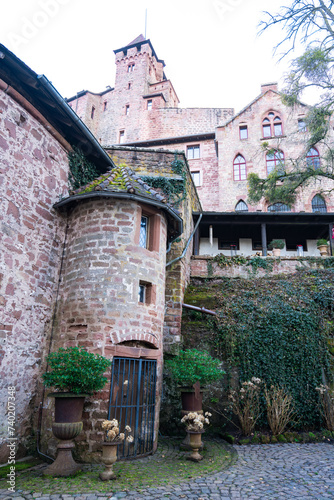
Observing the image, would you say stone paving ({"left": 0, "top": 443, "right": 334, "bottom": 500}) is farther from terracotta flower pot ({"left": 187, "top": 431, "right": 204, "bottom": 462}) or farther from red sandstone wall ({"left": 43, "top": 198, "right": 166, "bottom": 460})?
red sandstone wall ({"left": 43, "top": 198, "right": 166, "bottom": 460})

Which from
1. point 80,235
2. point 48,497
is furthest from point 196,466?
point 80,235

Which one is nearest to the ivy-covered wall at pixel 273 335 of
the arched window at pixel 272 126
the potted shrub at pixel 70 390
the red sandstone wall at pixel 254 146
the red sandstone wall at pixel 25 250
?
the potted shrub at pixel 70 390

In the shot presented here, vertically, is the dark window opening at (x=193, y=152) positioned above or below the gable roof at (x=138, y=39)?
below

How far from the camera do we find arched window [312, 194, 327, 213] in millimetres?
20344

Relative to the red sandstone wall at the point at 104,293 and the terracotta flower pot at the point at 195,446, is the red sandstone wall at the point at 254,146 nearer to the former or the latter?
the red sandstone wall at the point at 104,293

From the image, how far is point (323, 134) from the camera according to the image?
1377 cm

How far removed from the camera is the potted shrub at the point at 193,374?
21.5ft

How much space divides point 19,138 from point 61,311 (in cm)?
342

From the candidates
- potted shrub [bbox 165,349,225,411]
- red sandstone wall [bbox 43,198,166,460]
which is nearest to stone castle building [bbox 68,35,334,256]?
potted shrub [bbox 165,349,225,411]

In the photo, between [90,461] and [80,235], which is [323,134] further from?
[90,461]

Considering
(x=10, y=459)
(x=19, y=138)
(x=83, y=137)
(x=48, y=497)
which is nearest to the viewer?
(x=48, y=497)

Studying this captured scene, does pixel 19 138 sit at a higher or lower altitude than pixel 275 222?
lower

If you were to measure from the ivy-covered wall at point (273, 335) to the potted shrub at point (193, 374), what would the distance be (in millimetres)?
1427

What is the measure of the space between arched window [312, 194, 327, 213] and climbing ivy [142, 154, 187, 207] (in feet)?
44.0
